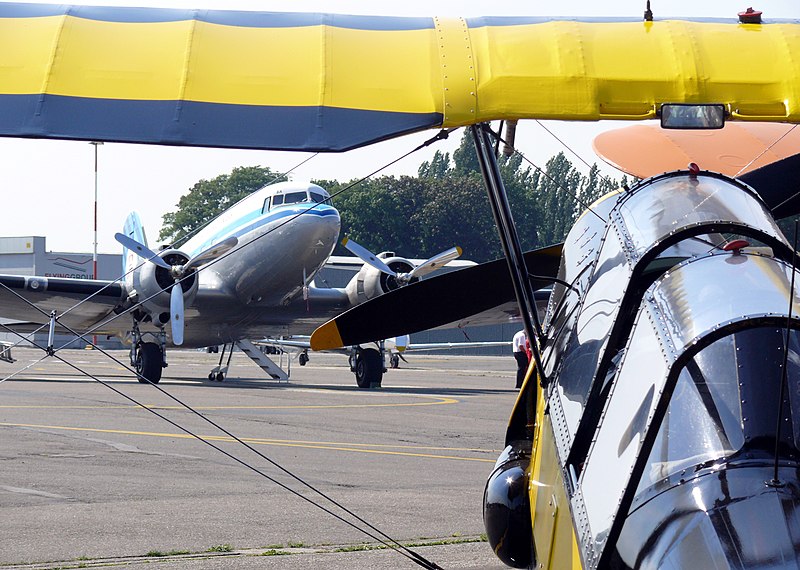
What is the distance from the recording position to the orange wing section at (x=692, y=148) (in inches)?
262

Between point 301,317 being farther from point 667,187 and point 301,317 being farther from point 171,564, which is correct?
point 667,187

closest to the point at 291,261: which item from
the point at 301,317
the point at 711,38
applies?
the point at 301,317

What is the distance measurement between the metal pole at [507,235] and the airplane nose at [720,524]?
5.93 feet

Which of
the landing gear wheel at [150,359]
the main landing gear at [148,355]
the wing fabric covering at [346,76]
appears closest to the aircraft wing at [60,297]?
the main landing gear at [148,355]

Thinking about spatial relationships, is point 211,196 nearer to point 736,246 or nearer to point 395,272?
point 395,272

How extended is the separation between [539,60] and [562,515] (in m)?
2.10

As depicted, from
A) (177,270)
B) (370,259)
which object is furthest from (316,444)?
(370,259)

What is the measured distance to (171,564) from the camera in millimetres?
5949

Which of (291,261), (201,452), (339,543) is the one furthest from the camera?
(291,261)

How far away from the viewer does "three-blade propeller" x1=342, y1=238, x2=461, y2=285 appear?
23.0 m

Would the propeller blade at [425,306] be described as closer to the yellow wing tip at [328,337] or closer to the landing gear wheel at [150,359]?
the yellow wing tip at [328,337]

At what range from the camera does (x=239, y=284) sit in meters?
25.4

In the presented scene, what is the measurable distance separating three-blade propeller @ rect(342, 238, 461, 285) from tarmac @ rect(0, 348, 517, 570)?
540cm

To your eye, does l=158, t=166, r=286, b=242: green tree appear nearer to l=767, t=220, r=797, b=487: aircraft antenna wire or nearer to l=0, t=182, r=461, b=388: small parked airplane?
l=0, t=182, r=461, b=388: small parked airplane
